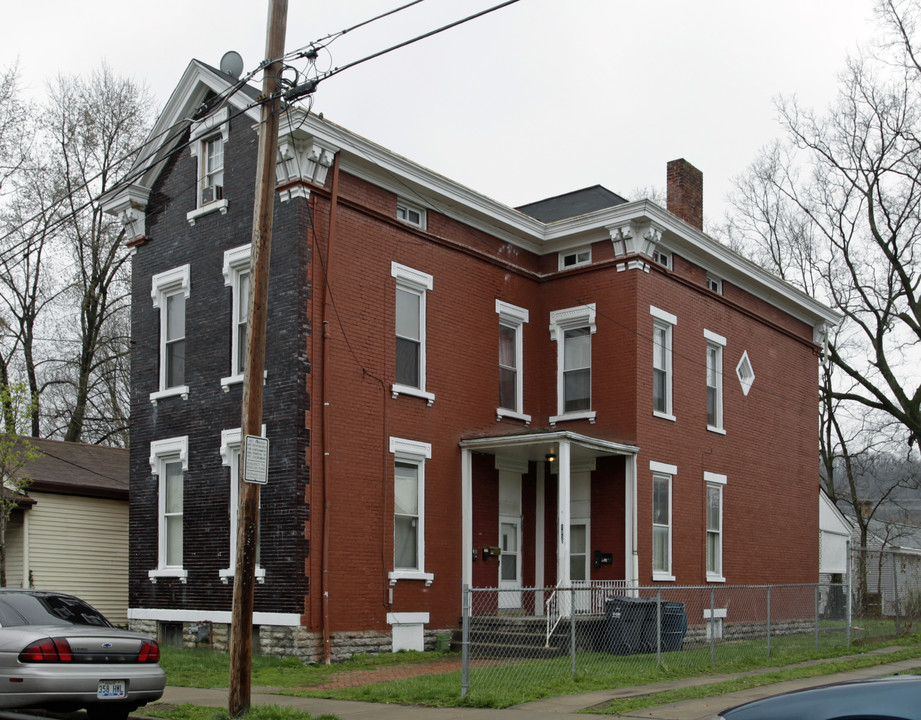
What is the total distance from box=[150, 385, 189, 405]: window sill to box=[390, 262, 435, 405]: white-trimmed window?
4.12 meters

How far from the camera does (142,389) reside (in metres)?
21.7

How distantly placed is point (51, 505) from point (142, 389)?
172 inches

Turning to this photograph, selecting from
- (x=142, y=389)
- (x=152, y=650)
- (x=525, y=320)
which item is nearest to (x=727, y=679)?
(x=152, y=650)

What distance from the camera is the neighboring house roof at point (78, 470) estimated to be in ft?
78.3

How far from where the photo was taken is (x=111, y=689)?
10867mm

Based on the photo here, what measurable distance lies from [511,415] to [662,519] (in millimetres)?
3959

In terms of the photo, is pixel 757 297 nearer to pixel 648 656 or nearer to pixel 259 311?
pixel 648 656

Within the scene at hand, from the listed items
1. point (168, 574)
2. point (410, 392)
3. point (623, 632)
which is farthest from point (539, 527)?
point (168, 574)

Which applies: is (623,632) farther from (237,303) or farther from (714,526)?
(237,303)

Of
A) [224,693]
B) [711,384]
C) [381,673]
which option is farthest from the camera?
[711,384]

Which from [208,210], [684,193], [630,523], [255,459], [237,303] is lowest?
[630,523]

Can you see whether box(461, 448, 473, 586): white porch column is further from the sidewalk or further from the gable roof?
the sidewalk

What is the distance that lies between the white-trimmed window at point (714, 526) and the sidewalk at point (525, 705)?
9.59 m

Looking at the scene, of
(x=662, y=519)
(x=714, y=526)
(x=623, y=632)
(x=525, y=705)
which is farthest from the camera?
(x=714, y=526)
